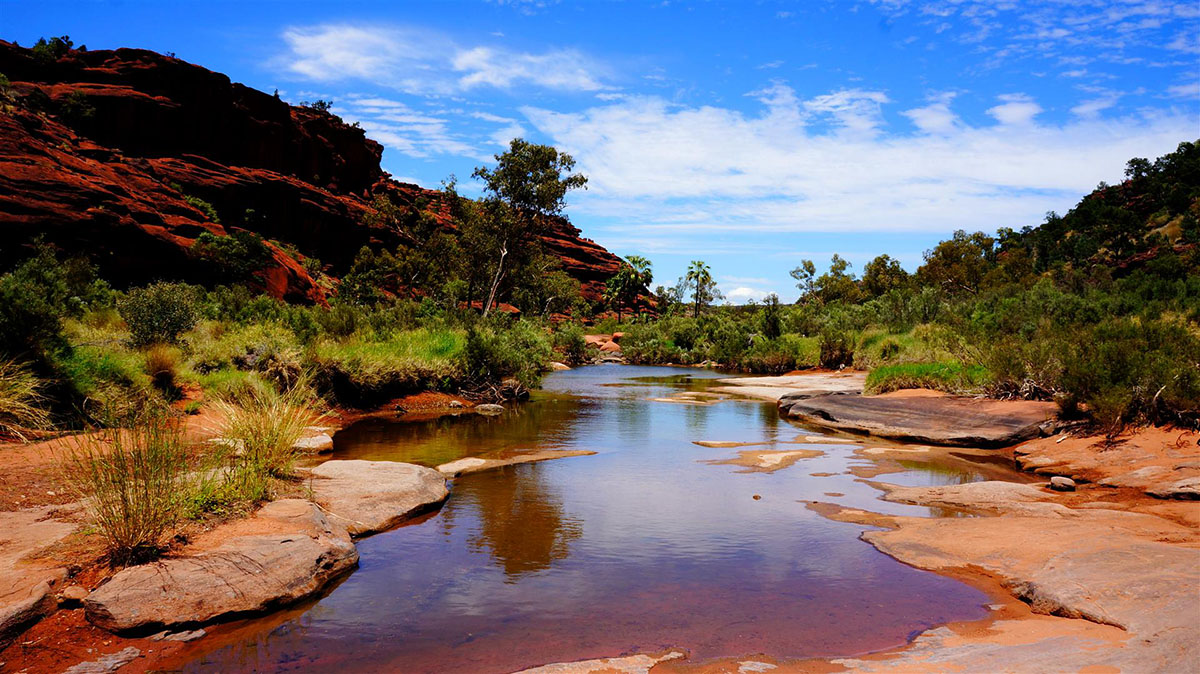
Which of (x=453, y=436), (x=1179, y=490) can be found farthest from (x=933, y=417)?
(x=453, y=436)

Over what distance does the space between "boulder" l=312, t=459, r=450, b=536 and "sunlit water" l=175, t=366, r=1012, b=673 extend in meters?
0.29

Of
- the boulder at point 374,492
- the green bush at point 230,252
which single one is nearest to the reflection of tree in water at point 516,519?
the boulder at point 374,492

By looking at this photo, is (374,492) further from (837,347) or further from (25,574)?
(837,347)

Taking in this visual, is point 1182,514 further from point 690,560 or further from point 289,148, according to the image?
point 289,148

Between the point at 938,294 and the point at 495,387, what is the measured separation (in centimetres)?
2654

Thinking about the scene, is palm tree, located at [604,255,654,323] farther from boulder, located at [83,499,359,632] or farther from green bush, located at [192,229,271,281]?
boulder, located at [83,499,359,632]

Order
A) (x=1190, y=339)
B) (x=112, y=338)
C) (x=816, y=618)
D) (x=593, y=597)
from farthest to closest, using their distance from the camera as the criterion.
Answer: (x=112, y=338) < (x=1190, y=339) < (x=593, y=597) < (x=816, y=618)

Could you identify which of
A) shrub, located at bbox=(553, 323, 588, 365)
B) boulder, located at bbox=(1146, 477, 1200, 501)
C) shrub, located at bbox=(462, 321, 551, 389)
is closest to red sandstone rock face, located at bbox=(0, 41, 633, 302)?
shrub, located at bbox=(553, 323, 588, 365)

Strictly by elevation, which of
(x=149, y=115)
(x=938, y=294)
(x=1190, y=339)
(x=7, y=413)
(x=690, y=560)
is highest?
(x=149, y=115)

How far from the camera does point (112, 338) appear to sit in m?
13.4

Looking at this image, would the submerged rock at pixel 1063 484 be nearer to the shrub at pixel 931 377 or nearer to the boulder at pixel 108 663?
the shrub at pixel 931 377

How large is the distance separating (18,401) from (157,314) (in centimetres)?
662

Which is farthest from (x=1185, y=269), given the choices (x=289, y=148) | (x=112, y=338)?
(x=289, y=148)

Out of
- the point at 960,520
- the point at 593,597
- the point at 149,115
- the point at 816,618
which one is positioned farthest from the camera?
the point at 149,115
